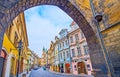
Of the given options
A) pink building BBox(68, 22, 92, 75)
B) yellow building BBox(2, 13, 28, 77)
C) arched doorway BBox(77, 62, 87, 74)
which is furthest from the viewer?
arched doorway BBox(77, 62, 87, 74)

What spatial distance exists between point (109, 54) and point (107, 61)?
0.85 feet

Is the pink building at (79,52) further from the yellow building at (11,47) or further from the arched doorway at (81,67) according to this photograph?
the yellow building at (11,47)

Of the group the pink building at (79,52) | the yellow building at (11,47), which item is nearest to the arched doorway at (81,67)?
the pink building at (79,52)

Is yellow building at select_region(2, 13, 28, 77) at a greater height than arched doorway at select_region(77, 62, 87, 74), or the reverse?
yellow building at select_region(2, 13, 28, 77)

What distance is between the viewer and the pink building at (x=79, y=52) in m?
14.1

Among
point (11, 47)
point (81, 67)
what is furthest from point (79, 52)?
point (11, 47)

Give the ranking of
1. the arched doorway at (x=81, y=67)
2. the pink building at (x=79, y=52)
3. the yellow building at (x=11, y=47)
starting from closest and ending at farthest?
the yellow building at (x=11, y=47), the pink building at (x=79, y=52), the arched doorway at (x=81, y=67)

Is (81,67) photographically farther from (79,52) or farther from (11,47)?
(11,47)

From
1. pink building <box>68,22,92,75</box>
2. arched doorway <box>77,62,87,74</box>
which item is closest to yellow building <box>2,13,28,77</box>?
pink building <box>68,22,92,75</box>

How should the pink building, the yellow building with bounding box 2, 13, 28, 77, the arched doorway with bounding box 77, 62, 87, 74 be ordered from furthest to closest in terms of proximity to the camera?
the arched doorway with bounding box 77, 62, 87, 74
the pink building
the yellow building with bounding box 2, 13, 28, 77

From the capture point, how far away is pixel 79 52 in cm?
1552

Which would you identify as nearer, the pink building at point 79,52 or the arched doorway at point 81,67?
the pink building at point 79,52

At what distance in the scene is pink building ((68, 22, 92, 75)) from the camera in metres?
14.1

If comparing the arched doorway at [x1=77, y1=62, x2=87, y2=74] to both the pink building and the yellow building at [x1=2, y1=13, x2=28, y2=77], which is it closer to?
the pink building
